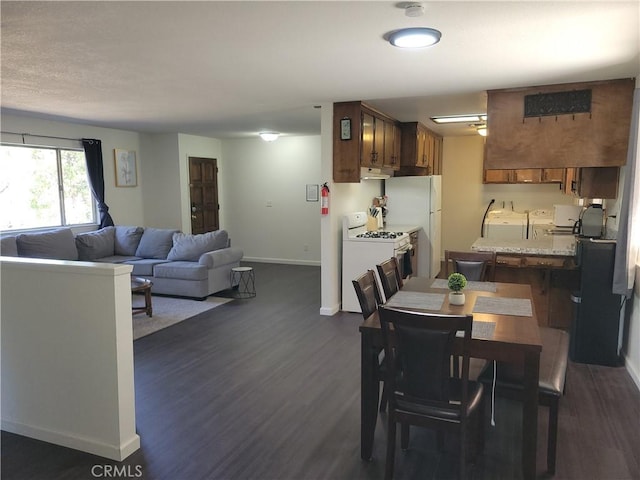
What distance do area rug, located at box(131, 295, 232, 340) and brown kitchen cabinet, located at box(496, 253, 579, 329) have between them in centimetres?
343

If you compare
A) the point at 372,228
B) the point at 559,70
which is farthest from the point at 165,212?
the point at 559,70

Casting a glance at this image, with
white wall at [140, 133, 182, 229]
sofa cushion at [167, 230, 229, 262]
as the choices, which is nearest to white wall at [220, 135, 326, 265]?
white wall at [140, 133, 182, 229]

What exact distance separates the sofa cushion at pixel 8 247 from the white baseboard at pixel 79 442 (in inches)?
124

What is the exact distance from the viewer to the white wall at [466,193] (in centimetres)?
782

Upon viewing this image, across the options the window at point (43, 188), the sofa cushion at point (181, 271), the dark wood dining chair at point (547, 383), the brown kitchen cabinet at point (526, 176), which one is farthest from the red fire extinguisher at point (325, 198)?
the window at point (43, 188)

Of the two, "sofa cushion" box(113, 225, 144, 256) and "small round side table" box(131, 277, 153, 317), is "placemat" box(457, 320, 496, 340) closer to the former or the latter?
"small round side table" box(131, 277, 153, 317)

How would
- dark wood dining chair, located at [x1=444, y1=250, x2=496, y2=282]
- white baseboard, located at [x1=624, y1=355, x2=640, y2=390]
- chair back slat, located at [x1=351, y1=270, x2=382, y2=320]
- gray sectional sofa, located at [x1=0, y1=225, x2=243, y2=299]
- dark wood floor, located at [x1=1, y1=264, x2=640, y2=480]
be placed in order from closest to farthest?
dark wood floor, located at [x1=1, y1=264, x2=640, y2=480]
chair back slat, located at [x1=351, y1=270, x2=382, y2=320]
white baseboard, located at [x1=624, y1=355, x2=640, y2=390]
dark wood dining chair, located at [x1=444, y1=250, x2=496, y2=282]
gray sectional sofa, located at [x1=0, y1=225, x2=243, y2=299]

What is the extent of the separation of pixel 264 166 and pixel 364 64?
545cm

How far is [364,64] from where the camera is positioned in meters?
3.29

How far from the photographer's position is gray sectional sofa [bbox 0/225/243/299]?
5.67 meters

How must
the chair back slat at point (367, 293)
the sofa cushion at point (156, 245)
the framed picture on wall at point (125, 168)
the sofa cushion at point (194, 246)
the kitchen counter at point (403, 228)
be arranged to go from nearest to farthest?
the chair back slat at point (367, 293) → the sofa cushion at point (194, 246) → the kitchen counter at point (403, 228) → the sofa cushion at point (156, 245) → the framed picture on wall at point (125, 168)

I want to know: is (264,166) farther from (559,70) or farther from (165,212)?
(559,70)

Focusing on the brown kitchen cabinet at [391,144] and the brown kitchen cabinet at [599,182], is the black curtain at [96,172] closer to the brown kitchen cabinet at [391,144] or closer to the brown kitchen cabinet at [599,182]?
the brown kitchen cabinet at [391,144]

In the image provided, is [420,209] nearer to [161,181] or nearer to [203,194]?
[203,194]
